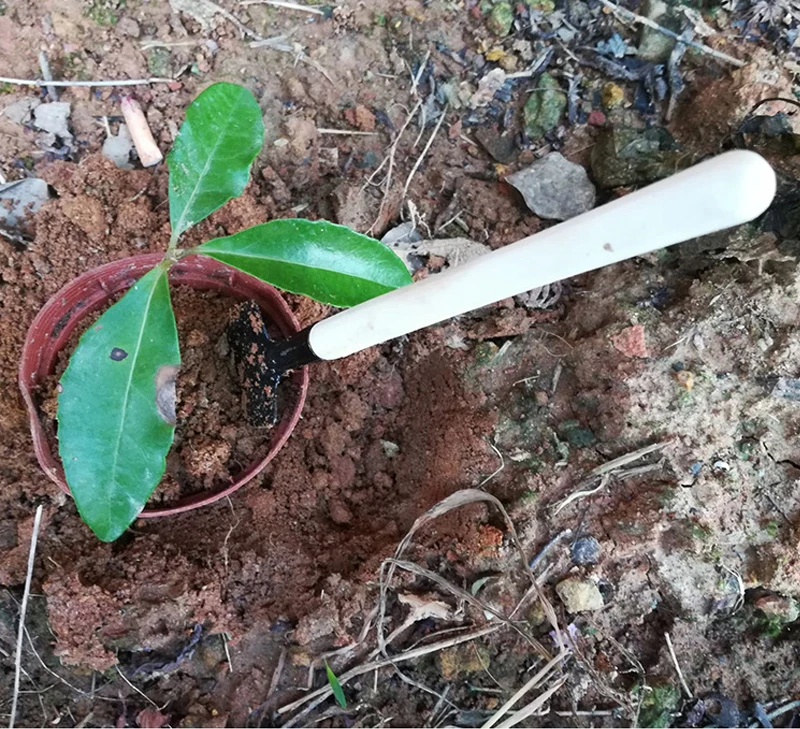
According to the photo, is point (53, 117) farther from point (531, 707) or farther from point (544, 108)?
point (531, 707)

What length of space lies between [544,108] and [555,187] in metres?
0.19

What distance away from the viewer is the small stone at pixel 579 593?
125 cm

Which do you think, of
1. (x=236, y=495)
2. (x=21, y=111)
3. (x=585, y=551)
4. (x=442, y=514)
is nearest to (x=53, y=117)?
(x=21, y=111)

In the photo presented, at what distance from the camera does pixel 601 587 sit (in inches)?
49.6

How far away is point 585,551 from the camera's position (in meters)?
1.25

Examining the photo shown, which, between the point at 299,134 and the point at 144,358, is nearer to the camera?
the point at 144,358

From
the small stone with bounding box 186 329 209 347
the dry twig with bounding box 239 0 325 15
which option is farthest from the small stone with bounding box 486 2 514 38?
the small stone with bounding box 186 329 209 347

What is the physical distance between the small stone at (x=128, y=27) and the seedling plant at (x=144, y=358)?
65cm

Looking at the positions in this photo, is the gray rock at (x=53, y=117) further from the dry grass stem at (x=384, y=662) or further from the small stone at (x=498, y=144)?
the dry grass stem at (x=384, y=662)

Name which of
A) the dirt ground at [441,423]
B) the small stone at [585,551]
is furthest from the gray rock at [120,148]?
the small stone at [585,551]

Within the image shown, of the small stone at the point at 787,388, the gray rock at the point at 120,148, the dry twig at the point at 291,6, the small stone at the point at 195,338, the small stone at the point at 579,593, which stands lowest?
the small stone at the point at 579,593

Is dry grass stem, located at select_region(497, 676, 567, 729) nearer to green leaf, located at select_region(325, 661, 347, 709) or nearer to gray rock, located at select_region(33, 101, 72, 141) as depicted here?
green leaf, located at select_region(325, 661, 347, 709)

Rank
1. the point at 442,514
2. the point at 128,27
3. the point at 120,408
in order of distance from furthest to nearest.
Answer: the point at 128,27, the point at 442,514, the point at 120,408

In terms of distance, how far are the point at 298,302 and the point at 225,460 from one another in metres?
0.34
